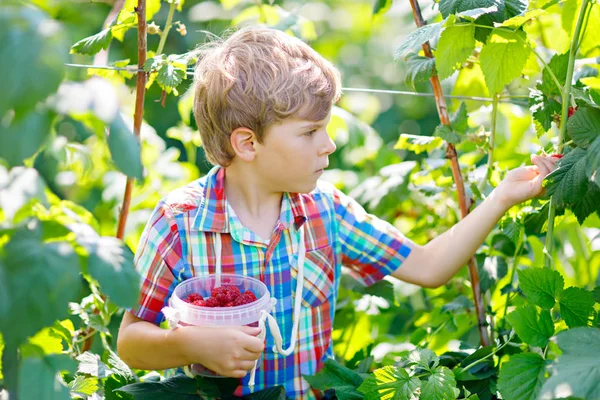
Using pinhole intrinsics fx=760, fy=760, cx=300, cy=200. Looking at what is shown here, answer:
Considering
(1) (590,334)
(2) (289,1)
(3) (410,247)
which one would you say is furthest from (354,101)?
(1) (590,334)

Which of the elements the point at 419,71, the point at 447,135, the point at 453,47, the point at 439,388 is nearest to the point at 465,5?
the point at 453,47

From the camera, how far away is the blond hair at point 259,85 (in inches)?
55.2

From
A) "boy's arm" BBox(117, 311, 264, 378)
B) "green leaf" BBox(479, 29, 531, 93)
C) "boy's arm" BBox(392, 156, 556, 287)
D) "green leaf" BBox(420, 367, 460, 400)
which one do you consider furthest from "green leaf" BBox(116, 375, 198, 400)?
"green leaf" BBox(479, 29, 531, 93)

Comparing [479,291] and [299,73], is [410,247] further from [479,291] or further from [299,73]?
[299,73]

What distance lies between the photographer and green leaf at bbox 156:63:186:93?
1339 mm

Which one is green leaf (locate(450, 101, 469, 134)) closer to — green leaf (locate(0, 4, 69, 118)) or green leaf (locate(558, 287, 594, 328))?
green leaf (locate(558, 287, 594, 328))

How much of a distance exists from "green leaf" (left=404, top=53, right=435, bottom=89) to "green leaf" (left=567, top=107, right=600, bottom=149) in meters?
0.30

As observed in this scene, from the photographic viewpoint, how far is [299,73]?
1.42 meters

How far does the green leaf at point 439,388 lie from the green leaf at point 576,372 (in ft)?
0.90

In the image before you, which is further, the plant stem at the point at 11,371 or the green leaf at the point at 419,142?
the green leaf at the point at 419,142

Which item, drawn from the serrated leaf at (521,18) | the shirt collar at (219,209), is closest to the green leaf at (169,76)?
the shirt collar at (219,209)

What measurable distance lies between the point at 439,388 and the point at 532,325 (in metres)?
0.18

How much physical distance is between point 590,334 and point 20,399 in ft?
2.25

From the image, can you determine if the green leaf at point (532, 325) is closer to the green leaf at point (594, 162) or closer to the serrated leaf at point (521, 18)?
the green leaf at point (594, 162)
